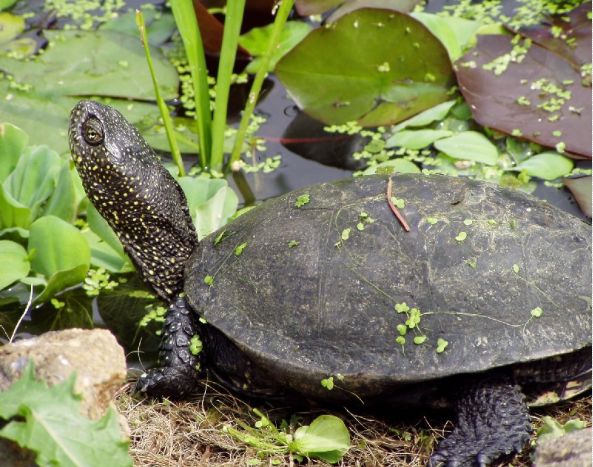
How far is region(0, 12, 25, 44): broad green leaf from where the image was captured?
566cm

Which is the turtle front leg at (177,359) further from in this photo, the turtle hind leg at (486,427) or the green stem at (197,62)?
the green stem at (197,62)

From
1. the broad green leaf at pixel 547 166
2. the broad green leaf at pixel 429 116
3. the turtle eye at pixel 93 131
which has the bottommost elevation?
the broad green leaf at pixel 547 166

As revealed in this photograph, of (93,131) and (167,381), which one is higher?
(93,131)

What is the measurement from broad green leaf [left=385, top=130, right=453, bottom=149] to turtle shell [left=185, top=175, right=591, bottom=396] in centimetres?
136

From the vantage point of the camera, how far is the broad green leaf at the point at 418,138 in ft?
15.1

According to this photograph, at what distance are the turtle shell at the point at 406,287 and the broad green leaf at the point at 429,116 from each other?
4.92ft

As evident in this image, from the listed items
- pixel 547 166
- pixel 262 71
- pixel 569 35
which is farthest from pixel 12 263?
pixel 569 35

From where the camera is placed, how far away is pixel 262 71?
14.0ft

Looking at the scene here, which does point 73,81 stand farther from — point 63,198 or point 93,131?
point 93,131

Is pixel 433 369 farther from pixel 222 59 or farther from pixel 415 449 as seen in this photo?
pixel 222 59

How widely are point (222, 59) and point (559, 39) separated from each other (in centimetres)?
204

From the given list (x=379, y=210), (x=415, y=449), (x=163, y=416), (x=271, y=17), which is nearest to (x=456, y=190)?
(x=379, y=210)

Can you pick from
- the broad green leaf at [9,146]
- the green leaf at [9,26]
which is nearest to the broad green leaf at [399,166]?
Result: the broad green leaf at [9,146]

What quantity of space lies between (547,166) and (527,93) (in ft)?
1.74
